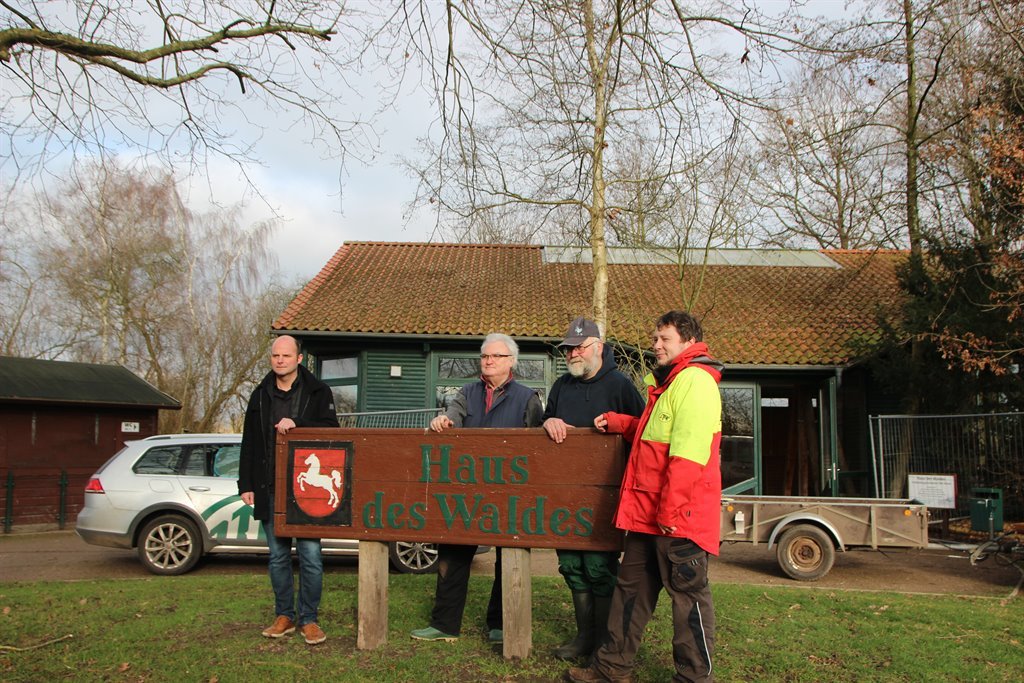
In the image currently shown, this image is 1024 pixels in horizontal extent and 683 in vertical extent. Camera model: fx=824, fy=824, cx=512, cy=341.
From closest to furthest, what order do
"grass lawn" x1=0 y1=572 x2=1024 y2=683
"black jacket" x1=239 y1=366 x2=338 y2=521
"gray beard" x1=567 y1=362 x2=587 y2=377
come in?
"grass lawn" x1=0 y1=572 x2=1024 y2=683, "gray beard" x1=567 y1=362 x2=587 y2=377, "black jacket" x1=239 y1=366 x2=338 y2=521

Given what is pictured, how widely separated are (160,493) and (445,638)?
217 inches

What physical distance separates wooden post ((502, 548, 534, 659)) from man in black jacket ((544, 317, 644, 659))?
22 centimetres

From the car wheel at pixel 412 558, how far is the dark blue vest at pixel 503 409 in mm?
4128

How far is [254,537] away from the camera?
923 cm

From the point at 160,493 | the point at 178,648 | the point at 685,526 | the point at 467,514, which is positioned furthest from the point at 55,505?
the point at 685,526

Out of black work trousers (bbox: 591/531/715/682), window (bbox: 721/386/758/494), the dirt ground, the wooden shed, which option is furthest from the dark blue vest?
the wooden shed

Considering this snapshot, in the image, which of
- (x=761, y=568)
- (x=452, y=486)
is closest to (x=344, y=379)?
(x=761, y=568)

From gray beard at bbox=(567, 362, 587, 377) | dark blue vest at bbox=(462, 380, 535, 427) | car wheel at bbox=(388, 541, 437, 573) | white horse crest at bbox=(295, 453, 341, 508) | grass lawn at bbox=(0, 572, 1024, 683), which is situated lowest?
car wheel at bbox=(388, 541, 437, 573)

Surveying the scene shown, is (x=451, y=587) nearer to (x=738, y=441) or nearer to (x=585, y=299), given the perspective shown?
(x=738, y=441)

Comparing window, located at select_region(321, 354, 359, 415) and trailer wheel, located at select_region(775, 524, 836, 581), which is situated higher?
window, located at select_region(321, 354, 359, 415)

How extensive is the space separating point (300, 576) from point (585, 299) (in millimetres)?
13669

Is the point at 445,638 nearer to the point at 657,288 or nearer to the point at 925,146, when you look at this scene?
the point at 925,146

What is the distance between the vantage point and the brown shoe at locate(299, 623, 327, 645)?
5.05 m

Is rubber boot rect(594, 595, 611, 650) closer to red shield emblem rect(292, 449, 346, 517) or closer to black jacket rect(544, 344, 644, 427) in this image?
black jacket rect(544, 344, 644, 427)
